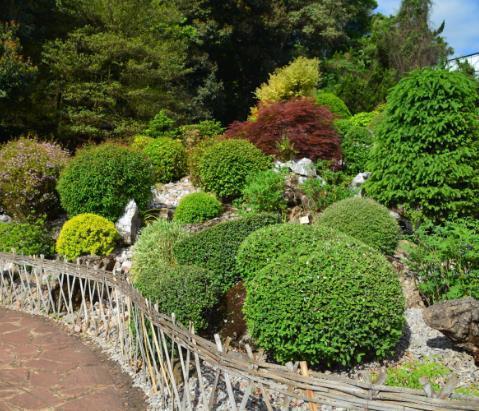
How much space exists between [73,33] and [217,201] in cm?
1032

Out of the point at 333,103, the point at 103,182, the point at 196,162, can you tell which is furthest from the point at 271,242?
the point at 333,103

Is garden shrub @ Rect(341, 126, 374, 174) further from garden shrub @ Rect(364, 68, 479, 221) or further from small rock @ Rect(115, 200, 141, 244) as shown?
small rock @ Rect(115, 200, 141, 244)

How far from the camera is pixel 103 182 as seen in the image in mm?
8516

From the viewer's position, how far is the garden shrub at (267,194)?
26.7 feet

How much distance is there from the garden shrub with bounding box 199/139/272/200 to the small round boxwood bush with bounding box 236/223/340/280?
393 centimetres

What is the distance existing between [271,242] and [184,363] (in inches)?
63.0

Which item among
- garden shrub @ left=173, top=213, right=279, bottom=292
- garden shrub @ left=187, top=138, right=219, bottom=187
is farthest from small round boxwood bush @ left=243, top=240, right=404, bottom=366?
garden shrub @ left=187, top=138, right=219, bottom=187

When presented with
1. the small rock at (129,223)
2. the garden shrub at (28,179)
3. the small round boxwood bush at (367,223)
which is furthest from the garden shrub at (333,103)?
the small round boxwood bush at (367,223)

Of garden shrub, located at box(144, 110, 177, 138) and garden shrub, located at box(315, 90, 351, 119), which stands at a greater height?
garden shrub, located at box(315, 90, 351, 119)

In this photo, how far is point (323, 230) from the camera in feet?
16.9

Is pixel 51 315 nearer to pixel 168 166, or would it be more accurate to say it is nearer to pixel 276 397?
pixel 276 397

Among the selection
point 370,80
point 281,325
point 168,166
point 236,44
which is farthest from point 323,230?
point 236,44

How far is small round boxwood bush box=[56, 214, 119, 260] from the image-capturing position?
7.61 metres

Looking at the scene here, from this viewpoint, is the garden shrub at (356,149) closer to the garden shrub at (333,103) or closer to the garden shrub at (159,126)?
the garden shrub at (333,103)
